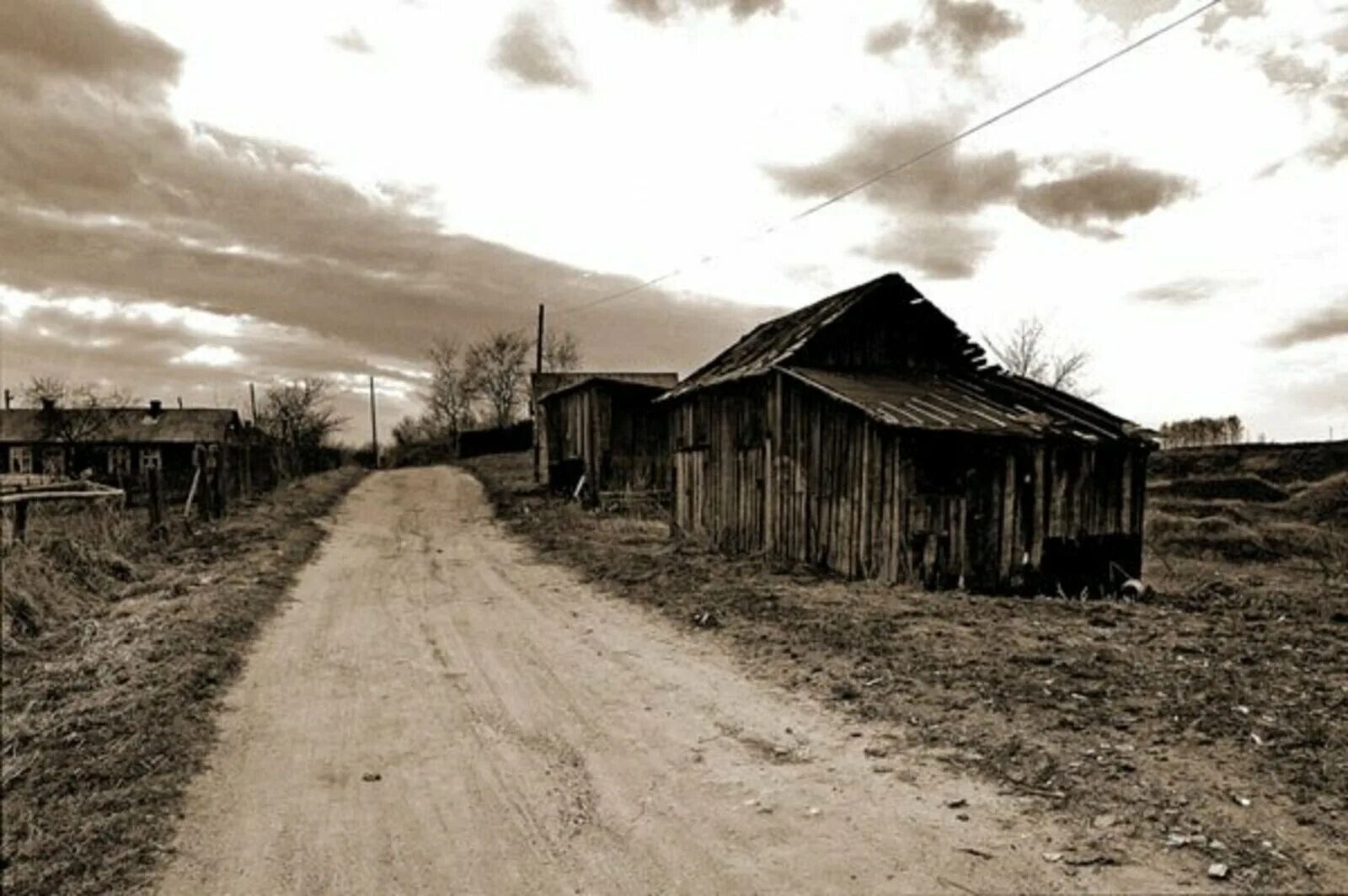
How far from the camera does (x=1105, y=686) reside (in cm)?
703

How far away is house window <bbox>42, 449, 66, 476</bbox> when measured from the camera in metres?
42.1

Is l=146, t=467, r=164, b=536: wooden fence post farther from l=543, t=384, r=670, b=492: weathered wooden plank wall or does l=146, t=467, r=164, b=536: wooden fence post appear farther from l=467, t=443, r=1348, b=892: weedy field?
l=543, t=384, r=670, b=492: weathered wooden plank wall

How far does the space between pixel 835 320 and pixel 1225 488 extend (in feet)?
95.6

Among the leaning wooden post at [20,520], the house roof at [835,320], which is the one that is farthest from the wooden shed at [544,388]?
the leaning wooden post at [20,520]

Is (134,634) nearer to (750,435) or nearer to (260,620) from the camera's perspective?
(260,620)

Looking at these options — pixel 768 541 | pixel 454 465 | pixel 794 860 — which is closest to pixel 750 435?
pixel 768 541

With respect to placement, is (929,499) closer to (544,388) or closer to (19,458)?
(544,388)

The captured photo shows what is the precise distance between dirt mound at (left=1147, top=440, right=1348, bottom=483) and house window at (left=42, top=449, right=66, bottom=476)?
54.7m

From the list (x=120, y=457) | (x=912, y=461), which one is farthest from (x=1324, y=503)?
(x=120, y=457)

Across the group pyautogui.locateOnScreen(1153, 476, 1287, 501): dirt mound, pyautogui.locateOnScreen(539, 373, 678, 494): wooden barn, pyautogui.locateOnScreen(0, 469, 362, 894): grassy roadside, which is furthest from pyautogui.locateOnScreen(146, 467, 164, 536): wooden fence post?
pyautogui.locateOnScreen(1153, 476, 1287, 501): dirt mound

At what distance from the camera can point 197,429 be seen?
1992 inches

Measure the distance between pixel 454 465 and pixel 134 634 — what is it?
4414cm

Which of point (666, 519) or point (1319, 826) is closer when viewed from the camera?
point (1319, 826)

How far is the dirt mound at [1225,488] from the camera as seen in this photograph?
34.5 m
